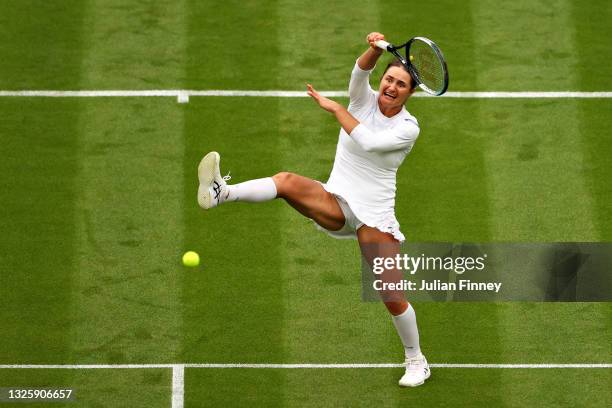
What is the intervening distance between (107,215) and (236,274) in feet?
4.94

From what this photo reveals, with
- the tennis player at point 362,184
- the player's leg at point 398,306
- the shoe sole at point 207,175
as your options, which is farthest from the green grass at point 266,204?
the shoe sole at point 207,175

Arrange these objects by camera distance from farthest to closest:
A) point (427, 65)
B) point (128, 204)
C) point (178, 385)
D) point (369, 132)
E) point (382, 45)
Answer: point (128, 204), point (178, 385), point (427, 65), point (369, 132), point (382, 45)

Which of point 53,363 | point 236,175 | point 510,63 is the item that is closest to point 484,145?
point 510,63

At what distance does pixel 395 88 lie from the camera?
532 inches

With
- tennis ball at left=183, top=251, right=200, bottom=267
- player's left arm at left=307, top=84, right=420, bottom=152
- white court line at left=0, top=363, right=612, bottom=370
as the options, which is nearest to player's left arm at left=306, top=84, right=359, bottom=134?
player's left arm at left=307, top=84, right=420, bottom=152

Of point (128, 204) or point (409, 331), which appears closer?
point (409, 331)

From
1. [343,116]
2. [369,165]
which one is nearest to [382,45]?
[343,116]

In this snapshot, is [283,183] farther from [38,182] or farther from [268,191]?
[38,182]

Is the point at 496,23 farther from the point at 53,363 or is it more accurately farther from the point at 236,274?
the point at 53,363

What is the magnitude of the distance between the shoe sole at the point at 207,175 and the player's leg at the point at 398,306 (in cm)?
135

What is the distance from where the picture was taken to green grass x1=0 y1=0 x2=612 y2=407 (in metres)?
14.4

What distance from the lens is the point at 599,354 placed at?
47.6 ft

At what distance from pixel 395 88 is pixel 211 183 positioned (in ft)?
5.86

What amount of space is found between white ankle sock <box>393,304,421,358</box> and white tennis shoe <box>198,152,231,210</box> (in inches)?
74.3
